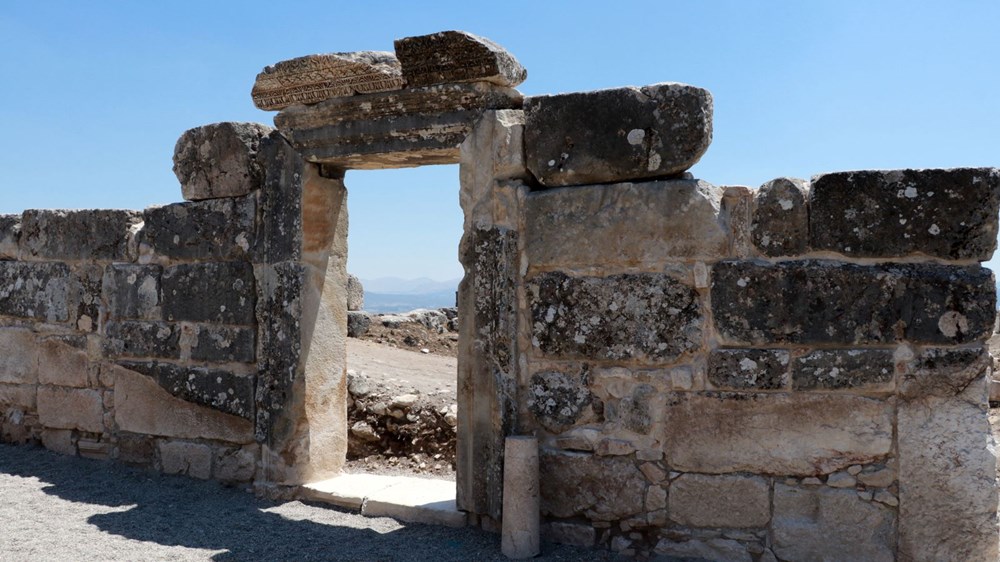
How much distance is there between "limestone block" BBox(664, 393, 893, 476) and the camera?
373cm

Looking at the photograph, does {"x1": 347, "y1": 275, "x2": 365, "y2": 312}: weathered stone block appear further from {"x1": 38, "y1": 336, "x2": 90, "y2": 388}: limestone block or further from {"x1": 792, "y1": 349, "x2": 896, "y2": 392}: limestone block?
{"x1": 792, "y1": 349, "x2": 896, "y2": 392}: limestone block

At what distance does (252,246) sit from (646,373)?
9.00 feet

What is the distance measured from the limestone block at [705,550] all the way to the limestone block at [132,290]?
12.4ft

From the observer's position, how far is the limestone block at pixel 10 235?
632 cm

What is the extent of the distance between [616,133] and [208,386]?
10.5 feet

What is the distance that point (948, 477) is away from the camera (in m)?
3.61

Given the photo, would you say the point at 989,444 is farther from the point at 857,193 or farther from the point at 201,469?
the point at 201,469

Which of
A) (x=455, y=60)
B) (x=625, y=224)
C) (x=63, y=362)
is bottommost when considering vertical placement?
(x=63, y=362)

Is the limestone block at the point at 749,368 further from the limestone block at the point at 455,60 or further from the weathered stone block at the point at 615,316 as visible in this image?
the limestone block at the point at 455,60

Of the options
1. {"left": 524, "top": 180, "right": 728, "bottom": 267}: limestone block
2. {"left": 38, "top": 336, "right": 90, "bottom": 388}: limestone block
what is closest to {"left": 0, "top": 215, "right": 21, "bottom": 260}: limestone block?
{"left": 38, "top": 336, "right": 90, "bottom": 388}: limestone block

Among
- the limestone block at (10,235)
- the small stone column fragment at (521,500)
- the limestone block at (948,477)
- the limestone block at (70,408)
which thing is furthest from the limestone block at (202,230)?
the limestone block at (948,477)

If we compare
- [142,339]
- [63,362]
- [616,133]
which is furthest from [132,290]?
[616,133]

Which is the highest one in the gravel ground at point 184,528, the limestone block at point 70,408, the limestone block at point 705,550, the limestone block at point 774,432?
the limestone block at point 774,432

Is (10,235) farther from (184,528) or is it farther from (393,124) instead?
(393,124)
